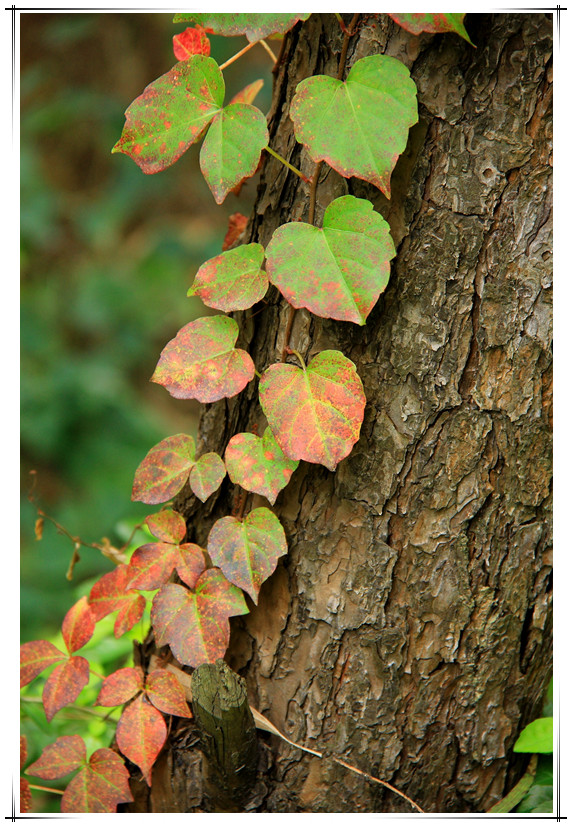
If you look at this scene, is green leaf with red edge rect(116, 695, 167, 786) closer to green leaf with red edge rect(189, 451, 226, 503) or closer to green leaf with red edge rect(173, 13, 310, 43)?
green leaf with red edge rect(189, 451, 226, 503)

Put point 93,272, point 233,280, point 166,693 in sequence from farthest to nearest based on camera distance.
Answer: point 93,272
point 166,693
point 233,280

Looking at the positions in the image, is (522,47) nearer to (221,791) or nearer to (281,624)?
(281,624)

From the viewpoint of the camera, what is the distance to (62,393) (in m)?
2.57

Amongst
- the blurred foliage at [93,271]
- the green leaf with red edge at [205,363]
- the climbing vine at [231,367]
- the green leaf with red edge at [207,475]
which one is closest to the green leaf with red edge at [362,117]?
the climbing vine at [231,367]

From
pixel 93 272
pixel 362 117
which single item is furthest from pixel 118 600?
pixel 93 272

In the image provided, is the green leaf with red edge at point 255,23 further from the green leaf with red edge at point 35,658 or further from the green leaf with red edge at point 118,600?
the green leaf with red edge at point 35,658

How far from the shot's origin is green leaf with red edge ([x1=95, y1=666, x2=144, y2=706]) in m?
0.87

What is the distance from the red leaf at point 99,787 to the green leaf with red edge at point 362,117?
0.83 meters

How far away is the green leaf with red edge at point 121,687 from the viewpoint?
2.85 feet

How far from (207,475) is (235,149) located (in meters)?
0.40

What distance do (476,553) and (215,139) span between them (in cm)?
58

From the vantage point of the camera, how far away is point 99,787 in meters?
0.86

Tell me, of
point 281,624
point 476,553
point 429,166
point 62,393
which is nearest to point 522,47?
point 429,166

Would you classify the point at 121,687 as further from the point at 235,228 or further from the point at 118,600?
the point at 235,228
